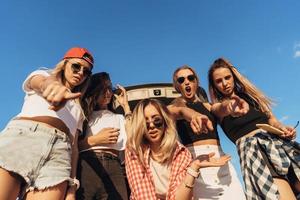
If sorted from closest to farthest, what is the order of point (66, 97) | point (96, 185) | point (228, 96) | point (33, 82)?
point (66, 97), point (33, 82), point (96, 185), point (228, 96)

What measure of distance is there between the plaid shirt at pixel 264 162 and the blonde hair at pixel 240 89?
2.27 feet

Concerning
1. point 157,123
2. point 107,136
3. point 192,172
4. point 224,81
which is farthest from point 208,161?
point 224,81

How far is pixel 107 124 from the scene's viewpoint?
4109mm

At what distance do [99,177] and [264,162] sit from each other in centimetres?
180

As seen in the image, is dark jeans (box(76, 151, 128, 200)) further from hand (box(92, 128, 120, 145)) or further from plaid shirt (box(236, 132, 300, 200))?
plaid shirt (box(236, 132, 300, 200))

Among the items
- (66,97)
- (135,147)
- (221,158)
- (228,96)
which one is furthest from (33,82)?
(228,96)

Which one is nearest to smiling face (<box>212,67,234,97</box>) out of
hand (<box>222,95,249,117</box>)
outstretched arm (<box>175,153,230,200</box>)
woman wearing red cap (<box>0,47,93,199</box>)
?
Answer: hand (<box>222,95,249,117</box>)

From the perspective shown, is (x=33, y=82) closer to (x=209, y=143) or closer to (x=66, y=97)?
(x=66, y=97)

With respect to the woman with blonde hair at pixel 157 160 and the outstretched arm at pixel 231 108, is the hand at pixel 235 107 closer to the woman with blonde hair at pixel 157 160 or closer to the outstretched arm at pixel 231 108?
the outstretched arm at pixel 231 108

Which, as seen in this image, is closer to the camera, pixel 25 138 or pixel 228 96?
pixel 25 138

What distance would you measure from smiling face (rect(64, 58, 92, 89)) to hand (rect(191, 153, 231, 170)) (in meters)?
1.50

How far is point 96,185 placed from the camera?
365 cm

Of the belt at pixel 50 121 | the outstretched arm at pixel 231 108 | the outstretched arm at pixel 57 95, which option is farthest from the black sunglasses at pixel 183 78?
the outstretched arm at pixel 57 95

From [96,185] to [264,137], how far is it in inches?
75.9
